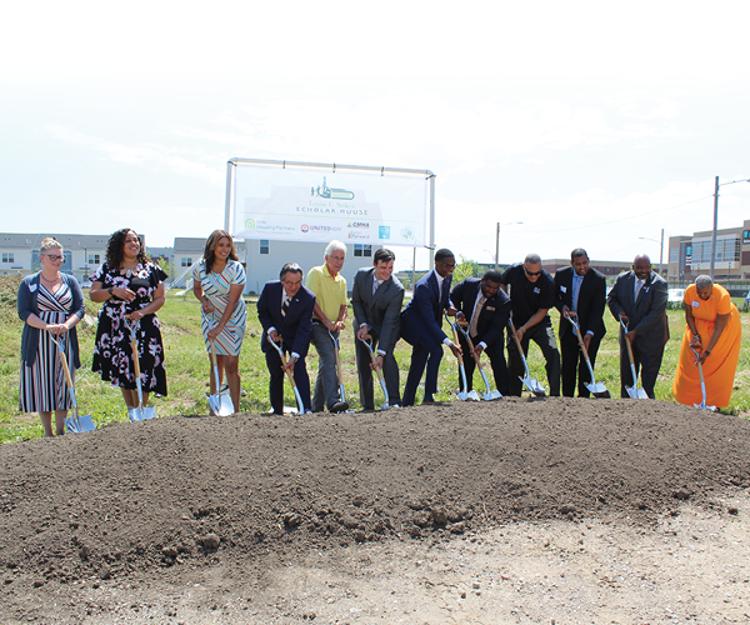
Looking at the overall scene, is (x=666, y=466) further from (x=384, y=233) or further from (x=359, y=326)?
(x=384, y=233)

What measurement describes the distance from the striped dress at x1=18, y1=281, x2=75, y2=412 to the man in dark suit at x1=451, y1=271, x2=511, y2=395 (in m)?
3.43

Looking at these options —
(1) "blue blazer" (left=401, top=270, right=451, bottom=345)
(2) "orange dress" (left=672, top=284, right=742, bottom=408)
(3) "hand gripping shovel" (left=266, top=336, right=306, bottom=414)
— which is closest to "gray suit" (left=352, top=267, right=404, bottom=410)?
(1) "blue blazer" (left=401, top=270, right=451, bottom=345)

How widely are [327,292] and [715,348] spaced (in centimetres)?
402

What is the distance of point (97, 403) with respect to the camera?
24.8 feet

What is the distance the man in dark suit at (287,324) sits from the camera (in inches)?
228

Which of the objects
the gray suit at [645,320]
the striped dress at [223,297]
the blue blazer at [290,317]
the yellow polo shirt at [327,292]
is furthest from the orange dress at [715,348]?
the striped dress at [223,297]

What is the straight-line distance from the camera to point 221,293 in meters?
5.98

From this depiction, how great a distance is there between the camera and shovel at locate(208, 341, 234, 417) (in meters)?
5.71

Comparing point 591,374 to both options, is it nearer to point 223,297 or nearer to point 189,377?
point 223,297

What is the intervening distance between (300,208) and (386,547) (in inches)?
358

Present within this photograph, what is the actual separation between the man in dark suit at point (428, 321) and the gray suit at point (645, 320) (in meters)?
2.05

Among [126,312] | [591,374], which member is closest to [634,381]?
[591,374]

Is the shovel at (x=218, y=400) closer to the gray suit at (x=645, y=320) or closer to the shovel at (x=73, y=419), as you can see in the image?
the shovel at (x=73, y=419)

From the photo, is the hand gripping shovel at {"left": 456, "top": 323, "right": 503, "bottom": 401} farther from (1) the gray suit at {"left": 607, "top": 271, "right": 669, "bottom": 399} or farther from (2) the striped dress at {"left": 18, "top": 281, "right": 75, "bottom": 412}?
(2) the striped dress at {"left": 18, "top": 281, "right": 75, "bottom": 412}
